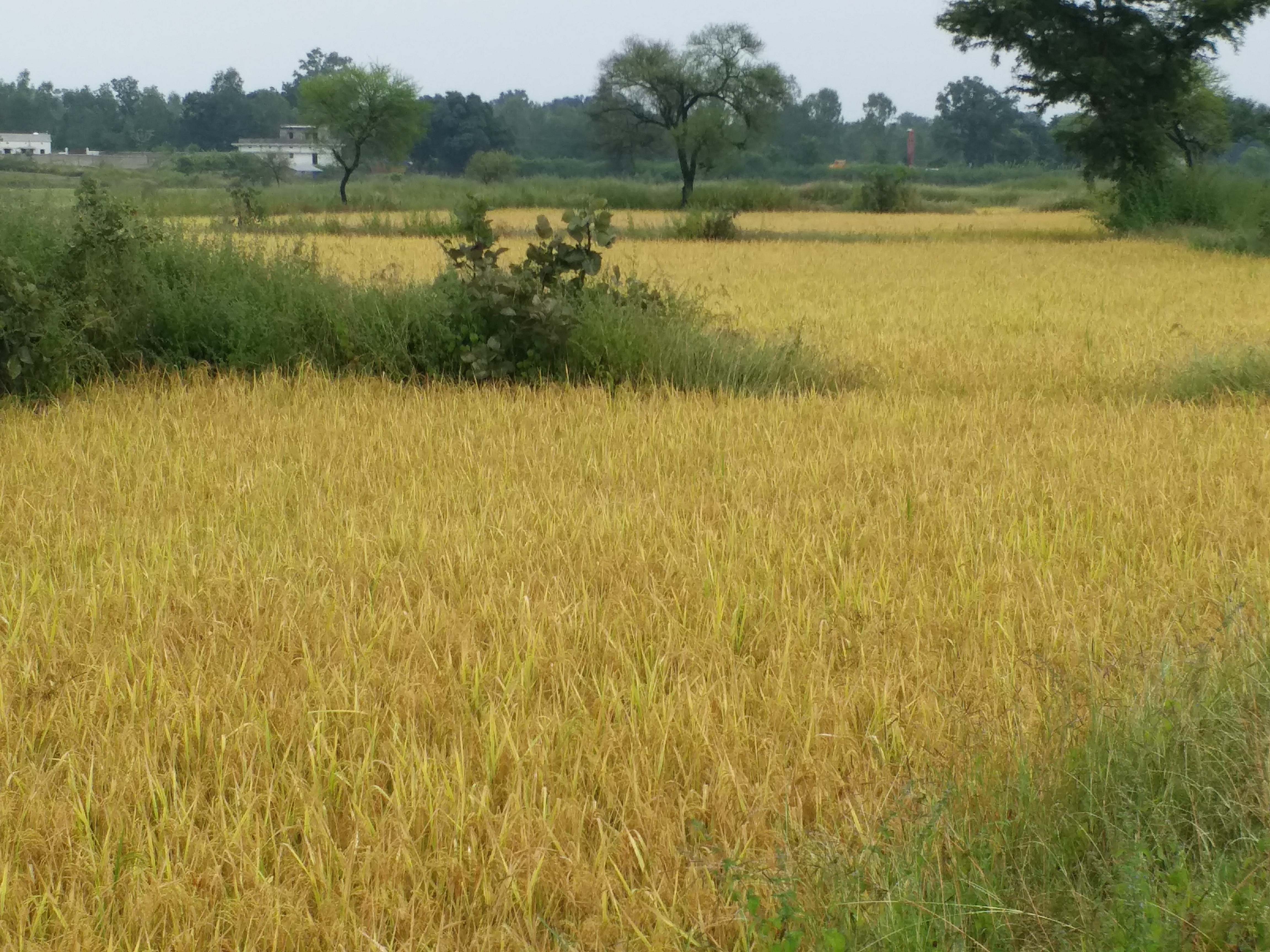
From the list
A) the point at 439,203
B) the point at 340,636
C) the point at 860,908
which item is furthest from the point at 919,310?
the point at 439,203

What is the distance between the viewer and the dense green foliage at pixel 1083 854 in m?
1.87

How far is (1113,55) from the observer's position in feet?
79.3

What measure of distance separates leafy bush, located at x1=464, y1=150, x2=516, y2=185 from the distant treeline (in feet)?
17.7

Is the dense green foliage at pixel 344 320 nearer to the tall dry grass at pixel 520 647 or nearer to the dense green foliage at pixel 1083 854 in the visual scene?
the tall dry grass at pixel 520 647

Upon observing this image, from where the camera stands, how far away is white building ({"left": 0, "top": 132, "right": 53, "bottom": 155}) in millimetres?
69188

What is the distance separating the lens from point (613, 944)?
206cm

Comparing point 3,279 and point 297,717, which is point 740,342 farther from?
point 297,717

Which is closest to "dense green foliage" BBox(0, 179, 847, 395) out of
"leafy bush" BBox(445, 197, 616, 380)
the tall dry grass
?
"leafy bush" BBox(445, 197, 616, 380)

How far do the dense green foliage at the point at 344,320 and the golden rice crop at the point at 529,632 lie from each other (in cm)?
82

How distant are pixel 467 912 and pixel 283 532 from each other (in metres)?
2.40

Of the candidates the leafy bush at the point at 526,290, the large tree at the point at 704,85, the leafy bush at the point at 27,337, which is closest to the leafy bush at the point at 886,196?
the large tree at the point at 704,85

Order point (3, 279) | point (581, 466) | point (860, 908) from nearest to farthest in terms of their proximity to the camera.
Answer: point (860, 908)
point (581, 466)
point (3, 279)

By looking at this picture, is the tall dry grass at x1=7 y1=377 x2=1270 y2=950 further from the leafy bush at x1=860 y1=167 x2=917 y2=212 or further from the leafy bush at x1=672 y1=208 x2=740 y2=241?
the leafy bush at x1=860 y1=167 x2=917 y2=212

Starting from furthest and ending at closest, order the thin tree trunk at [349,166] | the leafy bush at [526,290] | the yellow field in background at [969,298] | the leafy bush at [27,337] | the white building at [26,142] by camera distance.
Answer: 1. the white building at [26,142]
2. the thin tree trunk at [349,166]
3. the yellow field in background at [969,298]
4. the leafy bush at [526,290]
5. the leafy bush at [27,337]
